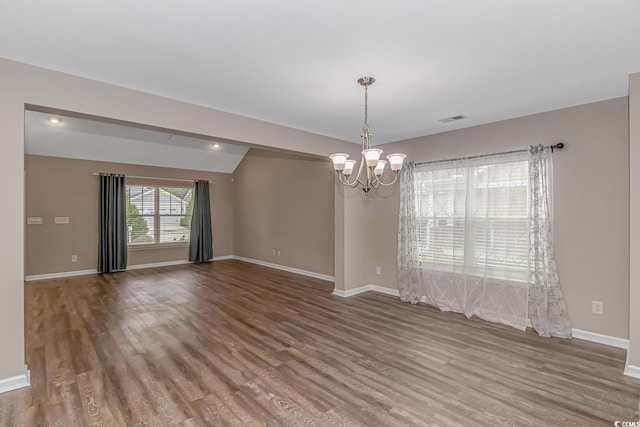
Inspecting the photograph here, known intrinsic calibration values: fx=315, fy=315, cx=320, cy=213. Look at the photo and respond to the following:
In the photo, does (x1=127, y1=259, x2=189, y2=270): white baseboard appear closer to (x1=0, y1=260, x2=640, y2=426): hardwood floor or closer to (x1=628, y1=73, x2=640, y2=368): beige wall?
(x1=0, y1=260, x2=640, y2=426): hardwood floor

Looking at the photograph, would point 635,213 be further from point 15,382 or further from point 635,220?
point 15,382

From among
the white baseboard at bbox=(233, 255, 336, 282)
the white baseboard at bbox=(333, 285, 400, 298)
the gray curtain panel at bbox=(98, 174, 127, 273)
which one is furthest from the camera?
the gray curtain panel at bbox=(98, 174, 127, 273)

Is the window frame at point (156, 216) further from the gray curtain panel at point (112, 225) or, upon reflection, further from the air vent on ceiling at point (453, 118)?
the air vent on ceiling at point (453, 118)

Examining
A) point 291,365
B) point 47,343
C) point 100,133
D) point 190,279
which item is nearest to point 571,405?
point 291,365

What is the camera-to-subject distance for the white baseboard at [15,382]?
7.79 feet

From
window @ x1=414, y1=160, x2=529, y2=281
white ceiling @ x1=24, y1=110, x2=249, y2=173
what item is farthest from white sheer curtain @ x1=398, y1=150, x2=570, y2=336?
white ceiling @ x1=24, y1=110, x2=249, y2=173

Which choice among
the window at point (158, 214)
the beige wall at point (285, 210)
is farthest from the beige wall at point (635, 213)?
the window at point (158, 214)

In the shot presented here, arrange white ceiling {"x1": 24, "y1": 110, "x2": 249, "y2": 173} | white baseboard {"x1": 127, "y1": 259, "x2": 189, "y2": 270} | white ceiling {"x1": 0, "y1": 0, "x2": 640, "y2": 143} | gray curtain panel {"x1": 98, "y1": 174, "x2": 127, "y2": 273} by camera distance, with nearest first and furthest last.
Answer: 1. white ceiling {"x1": 0, "y1": 0, "x2": 640, "y2": 143}
2. white ceiling {"x1": 24, "y1": 110, "x2": 249, "y2": 173}
3. gray curtain panel {"x1": 98, "y1": 174, "x2": 127, "y2": 273}
4. white baseboard {"x1": 127, "y1": 259, "x2": 189, "y2": 270}

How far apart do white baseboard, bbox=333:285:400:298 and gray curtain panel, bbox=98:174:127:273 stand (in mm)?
5138

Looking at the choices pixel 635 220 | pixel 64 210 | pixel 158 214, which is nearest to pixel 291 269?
pixel 158 214

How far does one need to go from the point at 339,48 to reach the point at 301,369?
2.60m

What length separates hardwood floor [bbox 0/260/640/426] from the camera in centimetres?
214

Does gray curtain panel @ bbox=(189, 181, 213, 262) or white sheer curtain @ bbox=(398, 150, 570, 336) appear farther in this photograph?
gray curtain panel @ bbox=(189, 181, 213, 262)

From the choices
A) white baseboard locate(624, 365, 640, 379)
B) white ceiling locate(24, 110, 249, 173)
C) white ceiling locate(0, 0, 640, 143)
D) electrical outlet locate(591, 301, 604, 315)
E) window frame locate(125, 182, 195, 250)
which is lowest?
white baseboard locate(624, 365, 640, 379)
